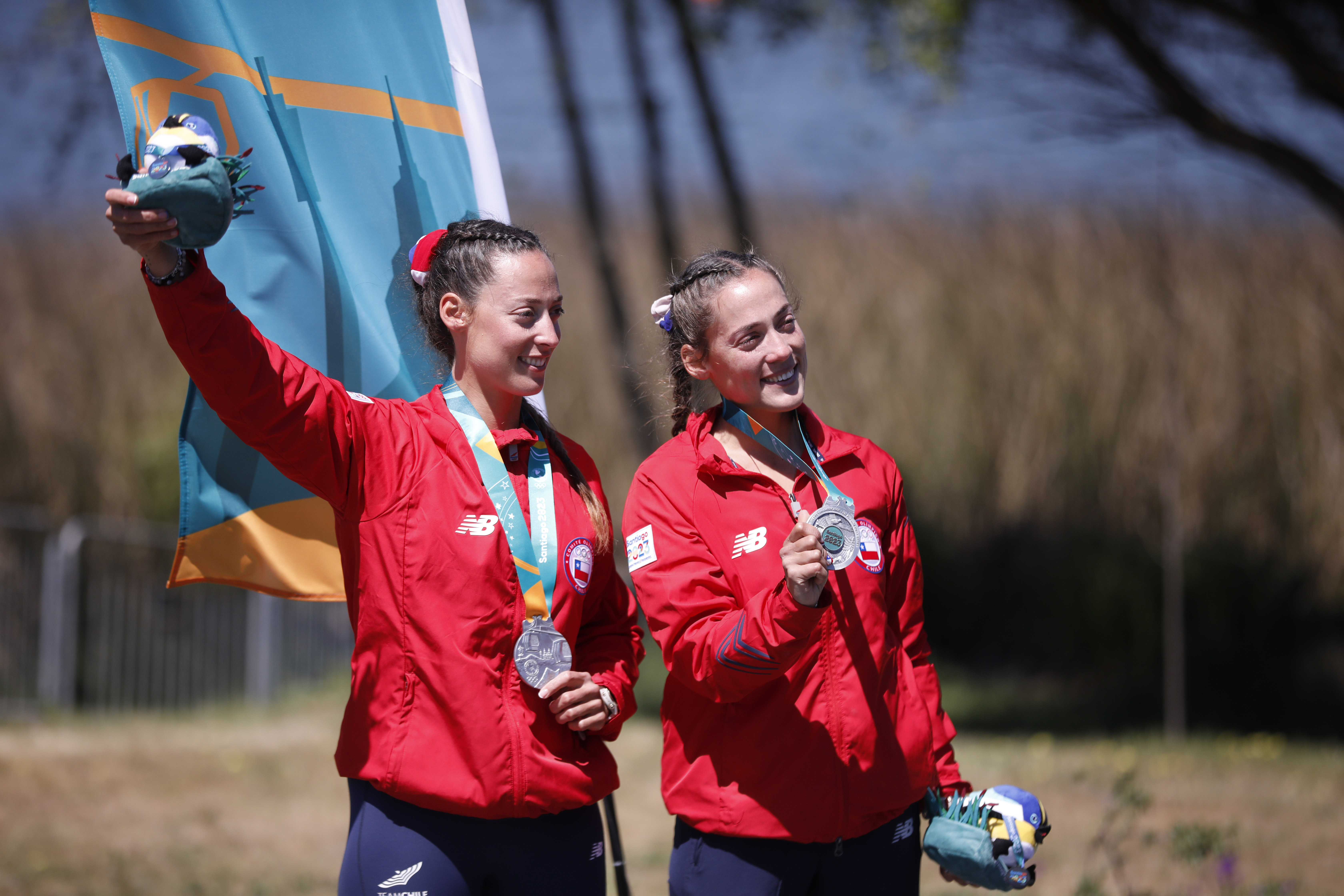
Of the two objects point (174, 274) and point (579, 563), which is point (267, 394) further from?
point (579, 563)

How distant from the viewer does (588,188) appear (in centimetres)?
845

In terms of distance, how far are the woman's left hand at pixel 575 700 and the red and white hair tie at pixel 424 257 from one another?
0.89m

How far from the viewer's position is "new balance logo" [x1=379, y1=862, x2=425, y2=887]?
2.02 meters

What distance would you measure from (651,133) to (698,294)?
20.3 ft

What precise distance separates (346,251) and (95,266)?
9.74 meters

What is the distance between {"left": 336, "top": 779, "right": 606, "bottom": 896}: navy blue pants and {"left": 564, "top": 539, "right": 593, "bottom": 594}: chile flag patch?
0.43 metres

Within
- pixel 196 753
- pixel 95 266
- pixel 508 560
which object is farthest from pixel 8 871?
pixel 95 266

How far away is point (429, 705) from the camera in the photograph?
2.03m

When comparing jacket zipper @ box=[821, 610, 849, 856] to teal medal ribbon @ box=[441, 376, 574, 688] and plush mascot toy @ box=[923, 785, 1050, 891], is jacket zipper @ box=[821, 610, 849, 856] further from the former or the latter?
teal medal ribbon @ box=[441, 376, 574, 688]

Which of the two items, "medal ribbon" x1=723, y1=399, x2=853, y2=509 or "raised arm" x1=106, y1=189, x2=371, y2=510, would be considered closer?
"raised arm" x1=106, y1=189, x2=371, y2=510

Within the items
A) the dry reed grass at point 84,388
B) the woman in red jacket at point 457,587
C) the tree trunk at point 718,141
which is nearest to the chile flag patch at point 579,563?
the woman in red jacket at point 457,587

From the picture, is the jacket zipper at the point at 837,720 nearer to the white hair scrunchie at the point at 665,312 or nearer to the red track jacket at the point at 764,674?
the red track jacket at the point at 764,674

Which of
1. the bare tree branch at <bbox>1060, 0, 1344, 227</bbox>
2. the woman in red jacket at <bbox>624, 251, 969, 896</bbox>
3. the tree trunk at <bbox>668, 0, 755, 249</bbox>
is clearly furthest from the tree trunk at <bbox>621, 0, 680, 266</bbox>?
the woman in red jacket at <bbox>624, 251, 969, 896</bbox>

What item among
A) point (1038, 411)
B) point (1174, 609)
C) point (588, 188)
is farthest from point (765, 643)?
point (1038, 411)
